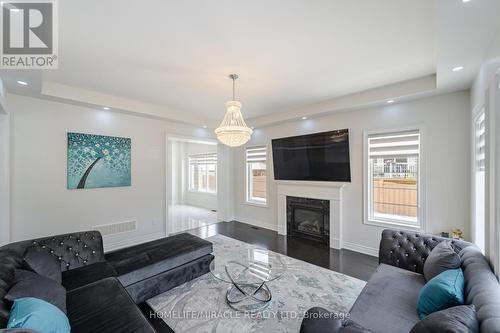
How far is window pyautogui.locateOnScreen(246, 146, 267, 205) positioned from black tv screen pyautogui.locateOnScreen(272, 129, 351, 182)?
575mm

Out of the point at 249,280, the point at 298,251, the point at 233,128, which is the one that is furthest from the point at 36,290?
the point at 298,251

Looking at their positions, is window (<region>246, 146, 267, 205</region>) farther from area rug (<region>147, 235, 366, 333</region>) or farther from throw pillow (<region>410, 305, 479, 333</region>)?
throw pillow (<region>410, 305, 479, 333</region>)

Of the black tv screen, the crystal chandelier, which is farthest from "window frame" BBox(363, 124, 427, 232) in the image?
the crystal chandelier

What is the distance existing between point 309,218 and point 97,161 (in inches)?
180

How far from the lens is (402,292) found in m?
1.90

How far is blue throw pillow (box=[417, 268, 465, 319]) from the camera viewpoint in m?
1.43

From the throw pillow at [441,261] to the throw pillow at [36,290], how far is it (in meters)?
3.07

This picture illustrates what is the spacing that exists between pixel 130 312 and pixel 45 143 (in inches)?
137

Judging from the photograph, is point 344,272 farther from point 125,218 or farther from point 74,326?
point 125,218

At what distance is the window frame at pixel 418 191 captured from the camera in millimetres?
3479

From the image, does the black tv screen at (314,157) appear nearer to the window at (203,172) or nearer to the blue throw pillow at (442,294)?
the blue throw pillow at (442,294)

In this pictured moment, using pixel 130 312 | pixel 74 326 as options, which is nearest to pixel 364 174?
pixel 130 312

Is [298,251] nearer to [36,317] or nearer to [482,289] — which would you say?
[482,289]

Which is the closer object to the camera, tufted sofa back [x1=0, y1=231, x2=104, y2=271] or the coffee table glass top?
tufted sofa back [x1=0, y1=231, x2=104, y2=271]
